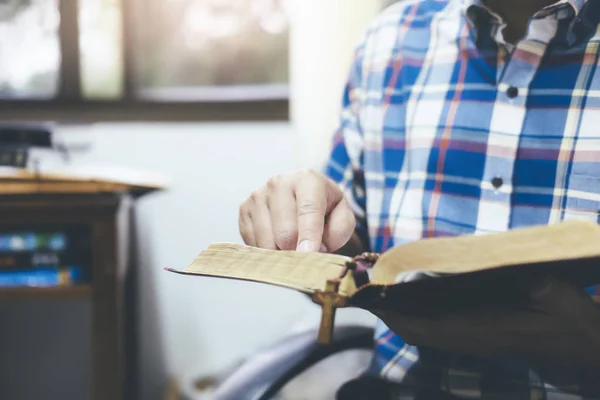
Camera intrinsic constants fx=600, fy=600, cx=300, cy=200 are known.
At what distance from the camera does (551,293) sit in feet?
1.27

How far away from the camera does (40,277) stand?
1.15m

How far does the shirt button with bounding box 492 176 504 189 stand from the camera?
66 centimetres

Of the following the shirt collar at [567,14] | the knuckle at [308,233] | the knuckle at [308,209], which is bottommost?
the knuckle at [308,233]

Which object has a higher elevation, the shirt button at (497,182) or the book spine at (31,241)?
the shirt button at (497,182)

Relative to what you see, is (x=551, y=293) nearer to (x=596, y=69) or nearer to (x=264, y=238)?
(x=264, y=238)

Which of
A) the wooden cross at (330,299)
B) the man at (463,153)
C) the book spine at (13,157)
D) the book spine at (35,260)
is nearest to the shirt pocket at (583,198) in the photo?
the man at (463,153)

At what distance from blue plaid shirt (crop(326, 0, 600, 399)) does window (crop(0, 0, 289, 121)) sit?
2.74 ft

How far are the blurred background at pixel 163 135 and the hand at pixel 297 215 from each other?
0.97 meters

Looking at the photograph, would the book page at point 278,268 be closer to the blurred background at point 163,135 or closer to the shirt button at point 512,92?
the shirt button at point 512,92

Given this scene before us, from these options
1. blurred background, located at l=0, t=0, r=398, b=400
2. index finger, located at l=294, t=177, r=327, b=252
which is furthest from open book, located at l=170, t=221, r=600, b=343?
blurred background, located at l=0, t=0, r=398, b=400

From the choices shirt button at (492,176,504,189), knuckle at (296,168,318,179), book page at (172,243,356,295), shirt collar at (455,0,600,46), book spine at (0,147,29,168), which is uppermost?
shirt collar at (455,0,600,46)

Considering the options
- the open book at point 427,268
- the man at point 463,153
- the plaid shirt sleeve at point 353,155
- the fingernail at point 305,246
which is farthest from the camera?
the plaid shirt sleeve at point 353,155

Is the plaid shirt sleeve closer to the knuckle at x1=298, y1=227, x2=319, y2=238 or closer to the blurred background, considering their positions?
the knuckle at x1=298, y1=227, x2=319, y2=238

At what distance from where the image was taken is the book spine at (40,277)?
1148 millimetres
